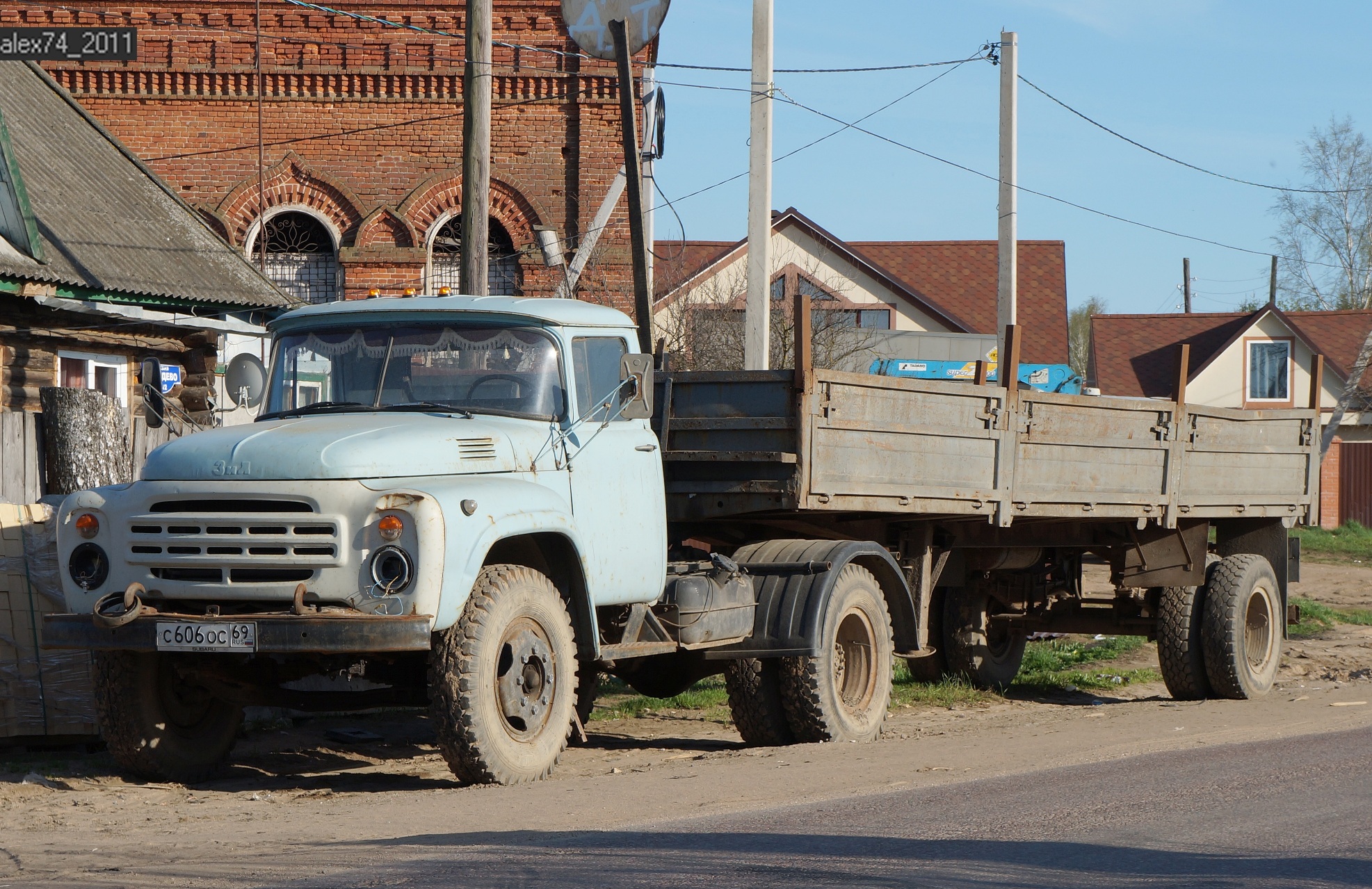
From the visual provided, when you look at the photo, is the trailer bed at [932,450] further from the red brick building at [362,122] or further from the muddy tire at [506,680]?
the red brick building at [362,122]

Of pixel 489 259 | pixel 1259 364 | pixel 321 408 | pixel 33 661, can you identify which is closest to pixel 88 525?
pixel 321 408

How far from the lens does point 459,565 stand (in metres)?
6.61

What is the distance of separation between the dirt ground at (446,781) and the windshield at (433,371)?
1.86m

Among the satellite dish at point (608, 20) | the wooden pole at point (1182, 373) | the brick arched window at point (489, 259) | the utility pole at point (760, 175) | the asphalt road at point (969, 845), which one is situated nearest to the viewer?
the asphalt road at point (969, 845)

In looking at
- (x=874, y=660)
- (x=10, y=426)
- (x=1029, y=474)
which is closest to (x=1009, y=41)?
(x=1029, y=474)

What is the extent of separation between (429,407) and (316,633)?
Answer: 4.80 feet

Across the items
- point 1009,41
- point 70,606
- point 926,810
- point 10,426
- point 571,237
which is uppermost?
point 1009,41

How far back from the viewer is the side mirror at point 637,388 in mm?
7836

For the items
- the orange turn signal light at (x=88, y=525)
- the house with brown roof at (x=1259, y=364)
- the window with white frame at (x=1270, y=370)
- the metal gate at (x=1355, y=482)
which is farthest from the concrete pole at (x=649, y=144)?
the window with white frame at (x=1270, y=370)

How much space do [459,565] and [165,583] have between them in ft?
4.34

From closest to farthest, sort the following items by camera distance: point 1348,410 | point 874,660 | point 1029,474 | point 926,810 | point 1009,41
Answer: point 926,810 < point 874,660 < point 1029,474 < point 1009,41 < point 1348,410

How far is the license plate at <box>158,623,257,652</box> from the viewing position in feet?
21.3

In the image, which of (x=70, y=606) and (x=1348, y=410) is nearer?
(x=70, y=606)

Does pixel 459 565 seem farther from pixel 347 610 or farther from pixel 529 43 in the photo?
pixel 529 43
